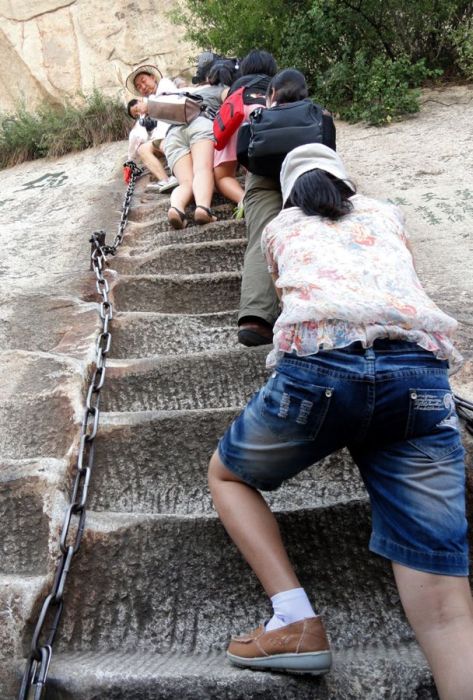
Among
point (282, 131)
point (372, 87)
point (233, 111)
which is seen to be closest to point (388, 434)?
point (282, 131)

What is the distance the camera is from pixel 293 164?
2.36 meters

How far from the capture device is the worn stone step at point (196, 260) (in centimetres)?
412

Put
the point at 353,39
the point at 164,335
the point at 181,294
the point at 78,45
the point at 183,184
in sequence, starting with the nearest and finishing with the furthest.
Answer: the point at 164,335 → the point at 181,294 → the point at 183,184 → the point at 353,39 → the point at 78,45

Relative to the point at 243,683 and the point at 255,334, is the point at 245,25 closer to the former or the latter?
the point at 255,334

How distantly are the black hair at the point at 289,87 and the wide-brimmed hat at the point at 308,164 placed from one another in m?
1.14

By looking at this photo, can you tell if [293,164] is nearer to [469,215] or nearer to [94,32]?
[469,215]

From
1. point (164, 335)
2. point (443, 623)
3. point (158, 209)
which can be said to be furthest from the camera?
point (158, 209)

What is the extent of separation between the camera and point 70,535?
2088mm

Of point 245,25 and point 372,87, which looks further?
point 245,25

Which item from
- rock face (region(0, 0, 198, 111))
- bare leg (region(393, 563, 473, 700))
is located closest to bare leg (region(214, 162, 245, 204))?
bare leg (region(393, 563, 473, 700))

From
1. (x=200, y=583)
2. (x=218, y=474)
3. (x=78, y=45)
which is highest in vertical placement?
(x=78, y=45)

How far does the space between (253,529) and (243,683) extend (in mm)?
379

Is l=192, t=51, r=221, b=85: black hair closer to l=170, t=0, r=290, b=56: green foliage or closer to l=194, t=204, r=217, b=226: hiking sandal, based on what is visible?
l=170, t=0, r=290, b=56: green foliage

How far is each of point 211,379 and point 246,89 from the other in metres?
2.28
